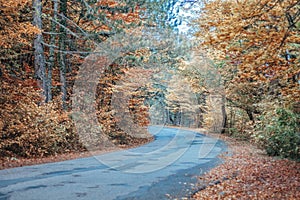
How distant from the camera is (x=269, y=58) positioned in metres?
7.28

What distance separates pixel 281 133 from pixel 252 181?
13.3ft

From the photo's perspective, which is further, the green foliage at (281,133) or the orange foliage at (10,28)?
the orange foliage at (10,28)

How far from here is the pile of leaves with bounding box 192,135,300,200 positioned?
7195 millimetres

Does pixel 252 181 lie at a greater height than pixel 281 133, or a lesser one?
lesser

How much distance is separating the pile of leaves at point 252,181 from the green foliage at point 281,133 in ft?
2.70

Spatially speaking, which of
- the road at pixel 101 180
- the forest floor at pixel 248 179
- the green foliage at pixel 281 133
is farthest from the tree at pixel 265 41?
the road at pixel 101 180

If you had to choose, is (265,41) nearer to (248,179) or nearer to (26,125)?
(248,179)

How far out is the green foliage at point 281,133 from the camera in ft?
35.8

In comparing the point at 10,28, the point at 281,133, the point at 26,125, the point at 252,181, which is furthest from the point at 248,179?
the point at 10,28

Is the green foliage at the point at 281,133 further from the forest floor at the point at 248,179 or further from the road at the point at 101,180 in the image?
the road at the point at 101,180

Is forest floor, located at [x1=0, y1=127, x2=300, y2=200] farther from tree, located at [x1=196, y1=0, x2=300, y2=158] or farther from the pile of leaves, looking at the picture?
tree, located at [x1=196, y1=0, x2=300, y2=158]

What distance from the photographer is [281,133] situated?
11969 mm

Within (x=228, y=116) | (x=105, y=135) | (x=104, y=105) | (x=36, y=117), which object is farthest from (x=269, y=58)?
(x=228, y=116)

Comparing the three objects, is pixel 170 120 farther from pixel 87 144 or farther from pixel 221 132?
pixel 87 144
